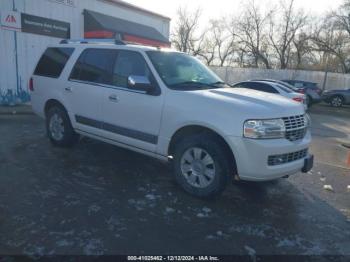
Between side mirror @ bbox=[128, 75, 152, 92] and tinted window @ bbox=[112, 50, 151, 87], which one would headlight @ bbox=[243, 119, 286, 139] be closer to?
side mirror @ bbox=[128, 75, 152, 92]

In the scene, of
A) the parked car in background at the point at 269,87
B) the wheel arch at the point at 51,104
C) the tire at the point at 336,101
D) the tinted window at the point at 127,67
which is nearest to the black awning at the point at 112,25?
the parked car in background at the point at 269,87

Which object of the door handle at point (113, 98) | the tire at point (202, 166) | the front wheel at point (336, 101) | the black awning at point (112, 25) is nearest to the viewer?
the tire at point (202, 166)

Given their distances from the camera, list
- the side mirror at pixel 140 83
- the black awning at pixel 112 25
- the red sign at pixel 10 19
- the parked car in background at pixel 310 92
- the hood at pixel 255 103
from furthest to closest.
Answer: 1. the parked car in background at pixel 310 92
2. the black awning at pixel 112 25
3. the red sign at pixel 10 19
4. the side mirror at pixel 140 83
5. the hood at pixel 255 103

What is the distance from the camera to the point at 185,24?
165ft

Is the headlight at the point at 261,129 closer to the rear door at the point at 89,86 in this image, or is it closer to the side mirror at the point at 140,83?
the side mirror at the point at 140,83

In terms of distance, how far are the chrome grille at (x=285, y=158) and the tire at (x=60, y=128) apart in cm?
376

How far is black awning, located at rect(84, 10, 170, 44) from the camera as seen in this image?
1400 centimetres

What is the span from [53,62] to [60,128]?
1.27 m

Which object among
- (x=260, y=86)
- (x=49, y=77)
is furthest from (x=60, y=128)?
(x=260, y=86)

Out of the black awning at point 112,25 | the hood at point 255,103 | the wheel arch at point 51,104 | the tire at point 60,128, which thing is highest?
the black awning at point 112,25

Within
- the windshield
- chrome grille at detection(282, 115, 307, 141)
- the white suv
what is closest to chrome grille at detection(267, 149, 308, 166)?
the white suv

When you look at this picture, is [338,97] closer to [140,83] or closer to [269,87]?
[269,87]

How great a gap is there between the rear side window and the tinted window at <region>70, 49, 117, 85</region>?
0.42 m

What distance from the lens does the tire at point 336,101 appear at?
21906mm
